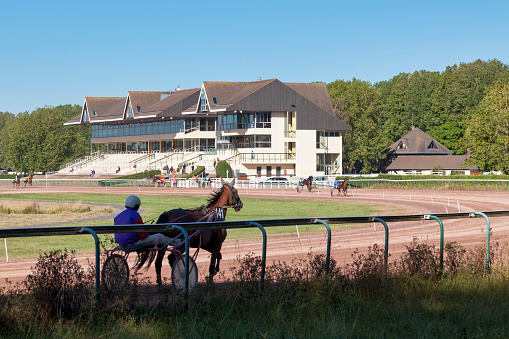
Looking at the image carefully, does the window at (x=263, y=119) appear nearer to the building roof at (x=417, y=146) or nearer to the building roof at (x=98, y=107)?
the building roof at (x=417, y=146)

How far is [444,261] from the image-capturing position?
1073 centimetres

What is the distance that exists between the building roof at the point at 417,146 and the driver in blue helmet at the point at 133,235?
90662 mm

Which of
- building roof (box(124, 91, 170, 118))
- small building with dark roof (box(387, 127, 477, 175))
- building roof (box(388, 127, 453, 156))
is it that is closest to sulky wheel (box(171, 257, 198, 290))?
small building with dark roof (box(387, 127, 477, 175))

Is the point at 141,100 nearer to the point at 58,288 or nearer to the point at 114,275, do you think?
the point at 114,275

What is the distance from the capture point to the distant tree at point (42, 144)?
101 metres

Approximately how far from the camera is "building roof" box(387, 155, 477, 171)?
301 ft

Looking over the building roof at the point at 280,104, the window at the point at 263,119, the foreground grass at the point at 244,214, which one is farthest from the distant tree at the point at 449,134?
the foreground grass at the point at 244,214

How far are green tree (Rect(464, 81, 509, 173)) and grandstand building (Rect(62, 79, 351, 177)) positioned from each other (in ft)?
73.7

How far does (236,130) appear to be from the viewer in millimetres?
75562

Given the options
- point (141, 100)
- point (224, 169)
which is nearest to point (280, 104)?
point (224, 169)

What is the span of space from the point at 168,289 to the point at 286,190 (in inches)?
1831

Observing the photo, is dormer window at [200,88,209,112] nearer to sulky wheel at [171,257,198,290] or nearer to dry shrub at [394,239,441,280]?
dry shrub at [394,239,441,280]

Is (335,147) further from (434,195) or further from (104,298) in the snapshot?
(104,298)

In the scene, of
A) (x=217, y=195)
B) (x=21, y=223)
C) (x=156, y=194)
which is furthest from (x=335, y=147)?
(x=217, y=195)
